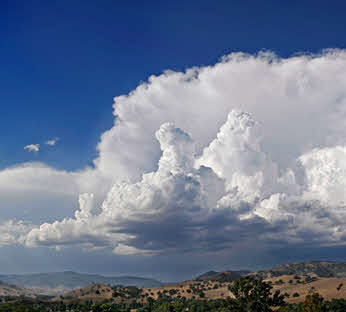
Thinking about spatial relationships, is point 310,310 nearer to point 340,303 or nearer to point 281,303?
point 281,303

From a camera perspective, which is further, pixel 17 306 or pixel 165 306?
pixel 165 306

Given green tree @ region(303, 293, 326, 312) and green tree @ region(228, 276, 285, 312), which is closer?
green tree @ region(228, 276, 285, 312)

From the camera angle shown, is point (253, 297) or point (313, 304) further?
point (313, 304)

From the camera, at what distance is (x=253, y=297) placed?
11038cm

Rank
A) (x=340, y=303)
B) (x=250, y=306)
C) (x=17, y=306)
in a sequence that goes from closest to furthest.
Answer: (x=250, y=306)
(x=17, y=306)
(x=340, y=303)

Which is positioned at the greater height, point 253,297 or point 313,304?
point 253,297

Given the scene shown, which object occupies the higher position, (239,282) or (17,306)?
(239,282)

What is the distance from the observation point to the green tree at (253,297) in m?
109

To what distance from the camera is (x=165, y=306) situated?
649 ft

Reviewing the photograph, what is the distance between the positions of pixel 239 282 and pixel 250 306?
7.78 meters

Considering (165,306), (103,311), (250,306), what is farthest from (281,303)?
(103,311)

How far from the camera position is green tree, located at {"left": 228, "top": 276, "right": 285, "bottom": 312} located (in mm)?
109250

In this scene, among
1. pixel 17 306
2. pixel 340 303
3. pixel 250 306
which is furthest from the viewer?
pixel 340 303

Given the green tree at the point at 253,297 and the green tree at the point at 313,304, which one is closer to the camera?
the green tree at the point at 253,297
